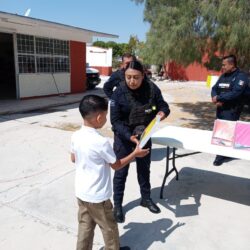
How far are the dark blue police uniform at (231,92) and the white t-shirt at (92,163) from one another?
2878mm

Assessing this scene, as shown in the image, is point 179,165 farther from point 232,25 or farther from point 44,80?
point 44,80

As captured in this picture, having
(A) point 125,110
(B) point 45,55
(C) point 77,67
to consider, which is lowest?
(A) point 125,110

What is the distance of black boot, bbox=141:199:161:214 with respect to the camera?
309cm

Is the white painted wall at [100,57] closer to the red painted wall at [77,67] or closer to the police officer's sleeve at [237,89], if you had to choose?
the red painted wall at [77,67]

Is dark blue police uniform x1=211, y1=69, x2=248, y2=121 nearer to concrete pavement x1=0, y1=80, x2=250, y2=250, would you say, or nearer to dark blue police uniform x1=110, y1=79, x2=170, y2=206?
concrete pavement x1=0, y1=80, x2=250, y2=250

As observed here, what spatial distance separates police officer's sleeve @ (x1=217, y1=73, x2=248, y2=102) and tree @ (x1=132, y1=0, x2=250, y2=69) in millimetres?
1054

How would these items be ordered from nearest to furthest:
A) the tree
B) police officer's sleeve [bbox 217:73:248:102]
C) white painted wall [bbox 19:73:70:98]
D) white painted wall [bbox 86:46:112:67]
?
police officer's sleeve [bbox 217:73:248:102]
the tree
white painted wall [bbox 19:73:70:98]
white painted wall [bbox 86:46:112:67]

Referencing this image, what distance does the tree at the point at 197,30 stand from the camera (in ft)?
16.2

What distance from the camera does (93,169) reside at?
1954mm

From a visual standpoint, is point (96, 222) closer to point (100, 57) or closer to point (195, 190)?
point (195, 190)

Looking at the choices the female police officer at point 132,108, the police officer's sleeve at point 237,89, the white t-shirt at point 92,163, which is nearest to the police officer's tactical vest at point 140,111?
the female police officer at point 132,108

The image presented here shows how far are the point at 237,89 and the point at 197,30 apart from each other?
189 cm

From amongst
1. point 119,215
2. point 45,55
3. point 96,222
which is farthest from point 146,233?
point 45,55

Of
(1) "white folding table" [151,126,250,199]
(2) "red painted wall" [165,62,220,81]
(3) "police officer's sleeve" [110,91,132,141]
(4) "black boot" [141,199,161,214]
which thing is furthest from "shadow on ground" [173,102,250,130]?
(2) "red painted wall" [165,62,220,81]
